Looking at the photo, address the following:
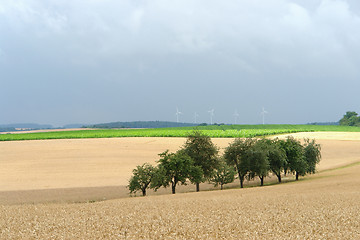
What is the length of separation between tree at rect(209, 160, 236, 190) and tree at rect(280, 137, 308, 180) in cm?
1001

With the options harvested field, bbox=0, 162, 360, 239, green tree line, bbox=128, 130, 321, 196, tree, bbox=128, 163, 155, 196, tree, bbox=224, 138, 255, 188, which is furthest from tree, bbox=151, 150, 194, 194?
harvested field, bbox=0, 162, 360, 239

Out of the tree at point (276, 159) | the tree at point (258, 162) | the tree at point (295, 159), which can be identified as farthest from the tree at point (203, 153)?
the tree at point (295, 159)

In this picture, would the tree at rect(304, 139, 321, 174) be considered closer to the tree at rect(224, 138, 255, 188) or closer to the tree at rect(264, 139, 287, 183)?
the tree at rect(264, 139, 287, 183)

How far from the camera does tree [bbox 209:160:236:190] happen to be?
45.3m

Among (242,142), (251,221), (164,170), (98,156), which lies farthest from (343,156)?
(251,221)

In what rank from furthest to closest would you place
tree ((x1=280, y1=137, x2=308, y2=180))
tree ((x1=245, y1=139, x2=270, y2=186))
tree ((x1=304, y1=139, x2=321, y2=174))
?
tree ((x1=304, y1=139, x2=321, y2=174)), tree ((x1=280, y1=137, x2=308, y2=180)), tree ((x1=245, y1=139, x2=270, y2=186))

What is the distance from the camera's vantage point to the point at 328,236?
11562 mm

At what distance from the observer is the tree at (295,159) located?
4988cm

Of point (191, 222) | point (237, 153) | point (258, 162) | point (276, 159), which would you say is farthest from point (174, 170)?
point (191, 222)

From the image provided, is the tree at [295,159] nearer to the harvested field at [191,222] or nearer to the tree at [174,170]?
the tree at [174,170]

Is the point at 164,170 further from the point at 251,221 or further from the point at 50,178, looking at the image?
the point at 251,221

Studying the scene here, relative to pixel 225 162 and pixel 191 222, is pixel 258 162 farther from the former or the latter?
pixel 191 222

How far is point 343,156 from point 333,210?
6069 cm

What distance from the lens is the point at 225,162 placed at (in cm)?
4878
